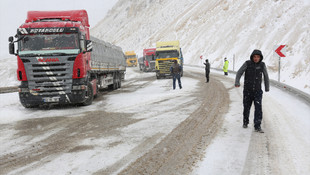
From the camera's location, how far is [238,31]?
38.5m

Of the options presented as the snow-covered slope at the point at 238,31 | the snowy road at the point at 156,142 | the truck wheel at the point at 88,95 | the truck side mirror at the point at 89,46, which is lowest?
the snowy road at the point at 156,142

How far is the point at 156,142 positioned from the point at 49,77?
5.95 m

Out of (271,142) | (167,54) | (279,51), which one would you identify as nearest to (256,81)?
(271,142)

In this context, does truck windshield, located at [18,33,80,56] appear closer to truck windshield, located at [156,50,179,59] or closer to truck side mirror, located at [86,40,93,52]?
truck side mirror, located at [86,40,93,52]

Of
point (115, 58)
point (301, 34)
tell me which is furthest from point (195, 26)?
point (115, 58)

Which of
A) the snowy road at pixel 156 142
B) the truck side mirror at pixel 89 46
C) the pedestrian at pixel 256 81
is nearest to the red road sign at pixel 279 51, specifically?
the snowy road at pixel 156 142

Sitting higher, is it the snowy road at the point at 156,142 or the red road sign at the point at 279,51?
the red road sign at the point at 279,51

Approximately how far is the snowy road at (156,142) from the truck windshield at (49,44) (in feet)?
7.66

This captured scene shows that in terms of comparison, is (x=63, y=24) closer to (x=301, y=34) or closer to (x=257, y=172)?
(x=257, y=172)

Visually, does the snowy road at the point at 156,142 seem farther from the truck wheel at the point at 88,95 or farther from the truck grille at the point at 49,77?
the truck wheel at the point at 88,95

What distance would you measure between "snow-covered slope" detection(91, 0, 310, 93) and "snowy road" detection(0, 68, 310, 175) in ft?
32.6

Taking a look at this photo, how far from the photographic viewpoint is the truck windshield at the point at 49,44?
31.5 feet

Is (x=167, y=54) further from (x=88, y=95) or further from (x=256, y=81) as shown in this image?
(x=256, y=81)

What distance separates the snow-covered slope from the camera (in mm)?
23594
